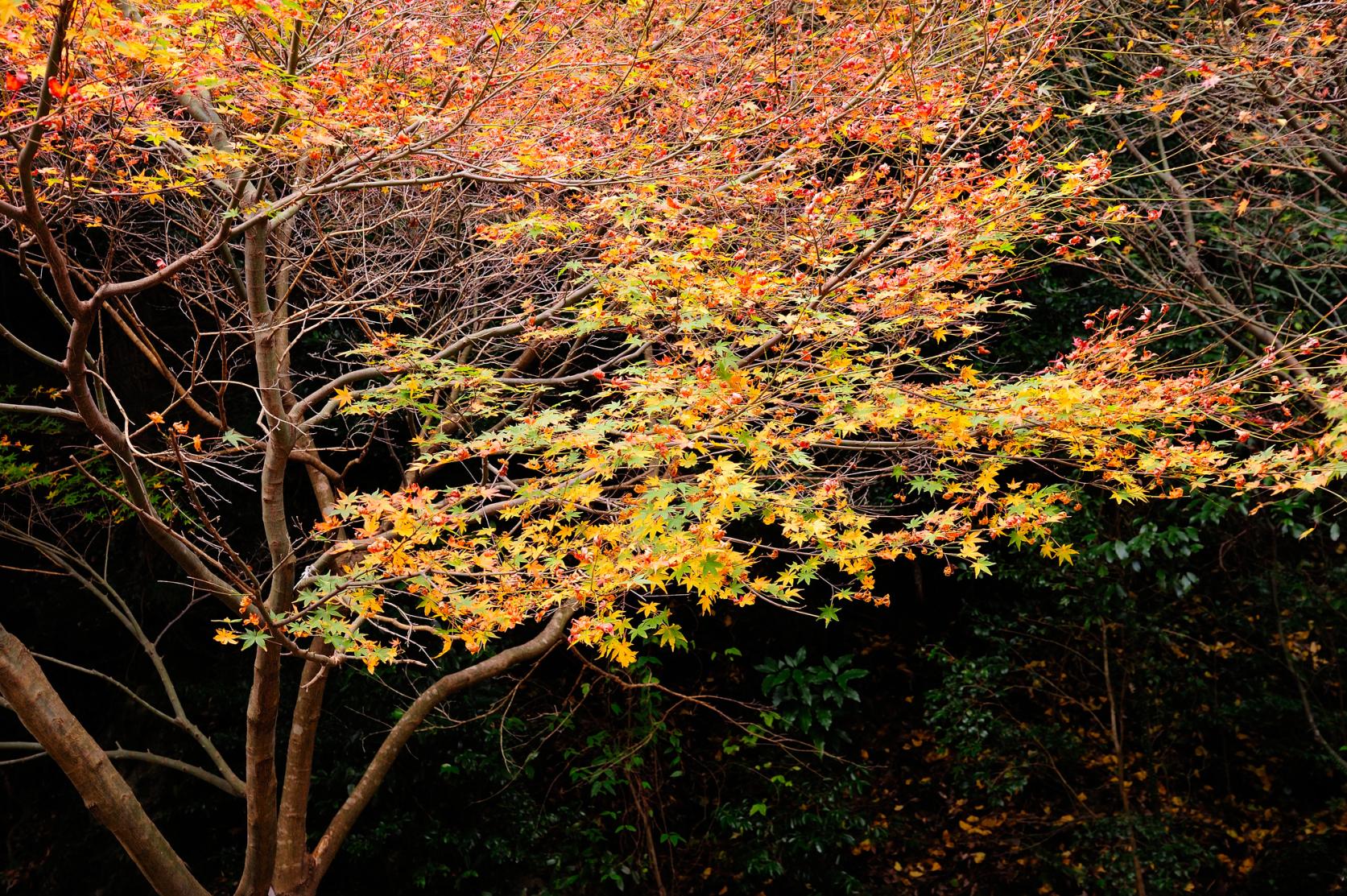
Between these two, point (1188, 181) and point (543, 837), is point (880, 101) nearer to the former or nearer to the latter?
point (1188, 181)

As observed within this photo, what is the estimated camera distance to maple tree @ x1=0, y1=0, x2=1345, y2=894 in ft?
9.43

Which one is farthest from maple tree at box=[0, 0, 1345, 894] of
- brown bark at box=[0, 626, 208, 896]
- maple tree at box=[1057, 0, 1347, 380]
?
maple tree at box=[1057, 0, 1347, 380]

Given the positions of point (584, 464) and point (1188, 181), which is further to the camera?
point (1188, 181)

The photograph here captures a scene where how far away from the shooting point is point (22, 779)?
21.2ft

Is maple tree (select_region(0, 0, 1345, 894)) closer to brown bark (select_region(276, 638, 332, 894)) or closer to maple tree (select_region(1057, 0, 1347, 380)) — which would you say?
brown bark (select_region(276, 638, 332, 894))

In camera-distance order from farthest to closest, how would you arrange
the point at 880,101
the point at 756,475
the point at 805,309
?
the point at 880,101 → the point at 756,475 → the point at 805,309

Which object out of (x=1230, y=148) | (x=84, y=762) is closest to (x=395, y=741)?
(x=84, y=762)

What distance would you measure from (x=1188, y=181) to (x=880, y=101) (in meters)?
3.30

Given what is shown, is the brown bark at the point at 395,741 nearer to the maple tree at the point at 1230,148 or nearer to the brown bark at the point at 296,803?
the brown bark at the point at 296,803

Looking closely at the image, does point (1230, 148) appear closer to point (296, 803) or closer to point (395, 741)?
point (395, 741)

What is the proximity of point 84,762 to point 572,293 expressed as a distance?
2.63 meters

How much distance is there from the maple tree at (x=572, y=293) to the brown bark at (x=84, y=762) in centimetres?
1

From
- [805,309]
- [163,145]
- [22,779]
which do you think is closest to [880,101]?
[805,309]

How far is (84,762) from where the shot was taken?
3463 mm
